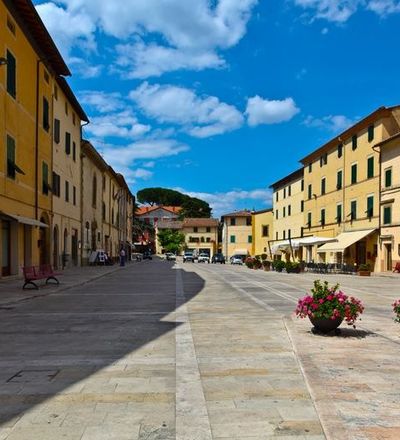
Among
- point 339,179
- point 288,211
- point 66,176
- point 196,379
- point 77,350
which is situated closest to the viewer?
point 196,379

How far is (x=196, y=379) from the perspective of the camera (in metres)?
5.85

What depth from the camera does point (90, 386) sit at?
563cm

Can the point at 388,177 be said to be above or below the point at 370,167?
below

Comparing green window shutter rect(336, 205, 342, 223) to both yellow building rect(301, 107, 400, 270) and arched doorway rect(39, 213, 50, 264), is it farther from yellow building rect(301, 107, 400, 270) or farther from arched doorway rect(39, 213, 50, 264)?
arched doorway rect(39, 213, 50, 264)

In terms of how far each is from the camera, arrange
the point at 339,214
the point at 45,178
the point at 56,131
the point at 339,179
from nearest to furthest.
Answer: the point at 45,178, the point at 56,131, the point at 339,214, the point at 339,179

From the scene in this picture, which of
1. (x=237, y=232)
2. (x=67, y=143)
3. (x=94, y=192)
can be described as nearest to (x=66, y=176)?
(x=67, y=143)

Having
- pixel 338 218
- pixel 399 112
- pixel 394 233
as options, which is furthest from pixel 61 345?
pixel 338 218

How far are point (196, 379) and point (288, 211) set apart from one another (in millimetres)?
60540

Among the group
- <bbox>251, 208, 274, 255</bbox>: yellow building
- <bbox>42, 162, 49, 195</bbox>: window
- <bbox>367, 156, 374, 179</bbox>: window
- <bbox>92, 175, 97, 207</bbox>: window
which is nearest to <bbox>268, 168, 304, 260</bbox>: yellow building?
<bbox>251, 208, 274, 255</bbox>: yellow building

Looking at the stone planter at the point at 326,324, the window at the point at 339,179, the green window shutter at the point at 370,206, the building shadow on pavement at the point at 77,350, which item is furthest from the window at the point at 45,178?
the window at the point at 339,179

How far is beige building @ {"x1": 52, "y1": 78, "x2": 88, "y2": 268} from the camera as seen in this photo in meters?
33.2

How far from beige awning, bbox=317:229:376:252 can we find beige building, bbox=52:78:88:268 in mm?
20467

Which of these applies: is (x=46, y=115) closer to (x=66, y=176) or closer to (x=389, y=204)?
(x=66, y=176)

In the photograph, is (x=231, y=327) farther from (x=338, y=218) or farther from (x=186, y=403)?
(x=338, y=218)
